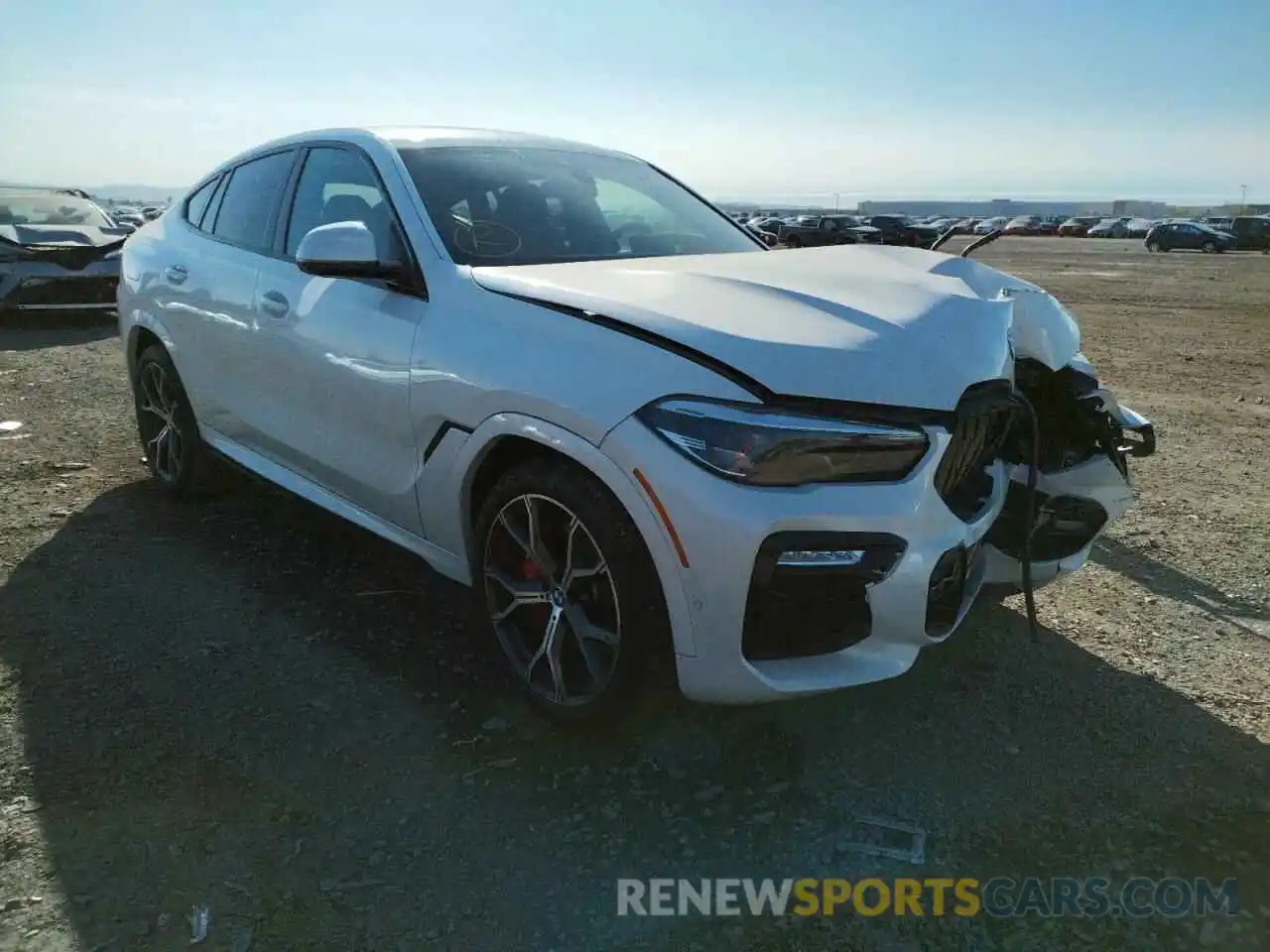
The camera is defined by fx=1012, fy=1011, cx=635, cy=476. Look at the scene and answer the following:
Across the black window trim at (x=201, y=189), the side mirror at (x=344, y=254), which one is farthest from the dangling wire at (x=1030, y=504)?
the black window trim at (x=201, y=189)

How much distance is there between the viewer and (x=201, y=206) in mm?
4574

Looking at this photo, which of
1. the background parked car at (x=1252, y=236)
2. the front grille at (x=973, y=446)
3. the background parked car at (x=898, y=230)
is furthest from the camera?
the background parked car at (x=1252, y=236)

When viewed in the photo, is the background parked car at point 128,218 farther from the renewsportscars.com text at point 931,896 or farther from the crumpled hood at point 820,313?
the renewsportscars.com text at point 931,896

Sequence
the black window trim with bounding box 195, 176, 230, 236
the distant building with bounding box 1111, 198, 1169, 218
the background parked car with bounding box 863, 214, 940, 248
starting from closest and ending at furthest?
the black window trim with bounding box 195, 176, 230, 236, the background parked car with bounding box 863, 214, 940, 248, the distant building with bounding box 1111, 198, 1169, 218

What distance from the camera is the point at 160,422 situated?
15.8 feet

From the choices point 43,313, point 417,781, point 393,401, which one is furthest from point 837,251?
point 43,313

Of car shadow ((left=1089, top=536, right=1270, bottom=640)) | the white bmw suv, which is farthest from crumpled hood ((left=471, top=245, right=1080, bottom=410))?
car shadow ((left=1089, top=536, right=1270, bottom=640))

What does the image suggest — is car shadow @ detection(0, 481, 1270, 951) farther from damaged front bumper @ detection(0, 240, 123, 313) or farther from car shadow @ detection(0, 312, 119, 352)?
damaged front bumper @ detection(0, 240, 123, 313)

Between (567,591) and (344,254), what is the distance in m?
1.19

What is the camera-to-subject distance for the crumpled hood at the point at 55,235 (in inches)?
408

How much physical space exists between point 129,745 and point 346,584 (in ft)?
3.95

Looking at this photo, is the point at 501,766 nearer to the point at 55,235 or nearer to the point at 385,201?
the point at 385,201

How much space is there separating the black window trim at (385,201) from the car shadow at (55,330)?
700 centimetres

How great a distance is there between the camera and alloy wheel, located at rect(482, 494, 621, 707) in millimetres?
2615
